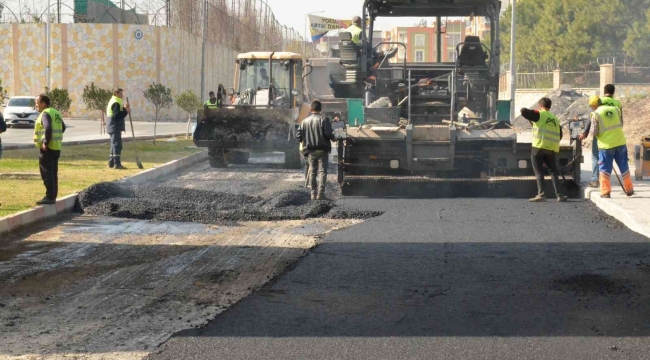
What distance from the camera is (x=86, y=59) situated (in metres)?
58.0

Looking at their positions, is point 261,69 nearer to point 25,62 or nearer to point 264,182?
point 264,182

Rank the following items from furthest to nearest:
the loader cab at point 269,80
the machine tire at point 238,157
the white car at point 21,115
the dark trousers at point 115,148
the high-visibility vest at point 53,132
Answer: the white car at point 21,115
the machine tire at point 238,157
the loader cab at point 269,80
the dark trousers at point 115,148
the high-visibility vest at point 53,132

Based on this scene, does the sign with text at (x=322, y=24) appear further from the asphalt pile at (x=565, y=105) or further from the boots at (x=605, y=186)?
the boots at (x=605, y=186)

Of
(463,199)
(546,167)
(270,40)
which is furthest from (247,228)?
(270,40)

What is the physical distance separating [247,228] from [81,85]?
47.9 meters

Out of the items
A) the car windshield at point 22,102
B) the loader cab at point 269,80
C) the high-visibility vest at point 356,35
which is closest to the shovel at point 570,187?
the high-visibility vest at point 356,35

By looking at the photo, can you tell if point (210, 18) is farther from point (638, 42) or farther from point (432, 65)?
point (432, 65)

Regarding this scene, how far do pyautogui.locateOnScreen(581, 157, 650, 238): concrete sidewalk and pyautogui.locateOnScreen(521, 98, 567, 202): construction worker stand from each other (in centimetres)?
74

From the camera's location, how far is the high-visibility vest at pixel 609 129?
48.1ft

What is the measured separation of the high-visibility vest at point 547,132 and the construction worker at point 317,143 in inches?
121

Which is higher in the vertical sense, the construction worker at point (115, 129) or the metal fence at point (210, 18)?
the metal fence at point (210, 18)

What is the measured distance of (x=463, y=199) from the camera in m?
15.1

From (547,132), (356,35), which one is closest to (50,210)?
(356,35)

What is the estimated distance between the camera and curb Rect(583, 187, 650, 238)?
11469 millimetres
